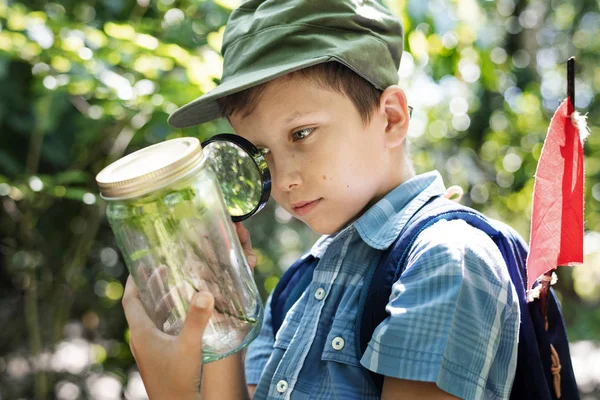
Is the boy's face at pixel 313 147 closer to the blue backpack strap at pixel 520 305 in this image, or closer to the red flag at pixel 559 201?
the blue backpack strap at pixel 520 305

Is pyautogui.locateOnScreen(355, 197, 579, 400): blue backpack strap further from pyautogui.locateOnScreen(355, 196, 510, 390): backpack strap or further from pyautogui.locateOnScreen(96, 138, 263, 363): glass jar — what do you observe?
pyautogui.locateOnScreen(96, 138, 263, 363): glass jar

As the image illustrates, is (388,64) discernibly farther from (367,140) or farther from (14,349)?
(14,349)

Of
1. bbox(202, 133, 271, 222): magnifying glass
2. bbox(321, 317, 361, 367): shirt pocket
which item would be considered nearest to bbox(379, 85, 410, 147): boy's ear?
bbox(202, 133, 271, 222): magnifying glass

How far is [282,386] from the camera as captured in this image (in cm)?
108

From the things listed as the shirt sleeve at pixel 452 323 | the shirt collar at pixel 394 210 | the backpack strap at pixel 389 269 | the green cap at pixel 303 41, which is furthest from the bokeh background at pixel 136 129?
the shirt sleeve at pixel 452 323

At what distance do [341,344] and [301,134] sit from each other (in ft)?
1.07

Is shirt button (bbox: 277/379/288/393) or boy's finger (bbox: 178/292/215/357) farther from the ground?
boy's finger (bbox: 178/292/215/357)

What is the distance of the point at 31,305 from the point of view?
263cm

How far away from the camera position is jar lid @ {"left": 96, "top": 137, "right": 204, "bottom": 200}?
0.91 m

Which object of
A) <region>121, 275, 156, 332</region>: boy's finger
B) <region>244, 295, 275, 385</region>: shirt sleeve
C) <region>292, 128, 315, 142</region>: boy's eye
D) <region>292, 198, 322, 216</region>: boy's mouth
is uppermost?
<region>292, 128, 315, 142</region>: boy's eye

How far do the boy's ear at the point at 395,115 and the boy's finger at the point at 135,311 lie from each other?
0.47 metres

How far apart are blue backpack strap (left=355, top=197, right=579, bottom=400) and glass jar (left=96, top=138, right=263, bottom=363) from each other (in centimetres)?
17

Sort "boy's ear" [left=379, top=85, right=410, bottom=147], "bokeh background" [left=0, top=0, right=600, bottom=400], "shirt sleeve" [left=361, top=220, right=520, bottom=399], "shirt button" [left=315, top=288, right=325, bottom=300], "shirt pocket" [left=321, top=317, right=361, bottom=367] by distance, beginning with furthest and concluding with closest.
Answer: "bokeh background" [left=0, top=0, right=600, bottom=400] → "boy's ear" [left=379, top=85, right=410, bottom=147] → "shirt button" [left=315, top=288, right=325, bottom=300] → "shirt pocket" [left=321, top=317, right=361, bottom=367] → "shirt sleeve" [left=361, top=220, right=520, bottom=399]

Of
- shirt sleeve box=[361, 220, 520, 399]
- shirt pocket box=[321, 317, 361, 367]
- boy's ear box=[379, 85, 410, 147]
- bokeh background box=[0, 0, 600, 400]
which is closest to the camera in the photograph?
shirt sleeve box=[361, 220, 520, 399]
